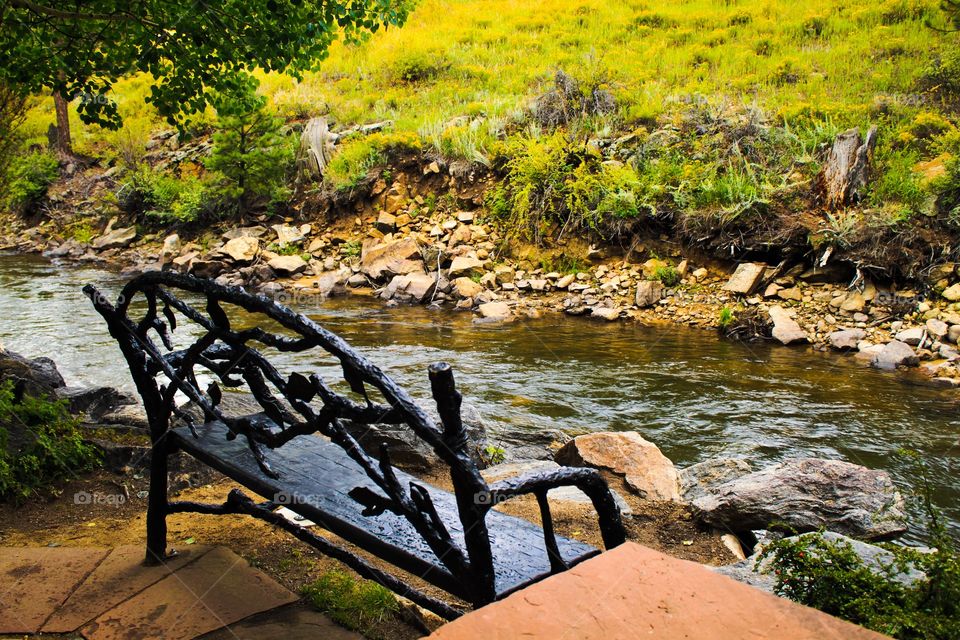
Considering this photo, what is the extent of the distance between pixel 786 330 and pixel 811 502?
5.52m

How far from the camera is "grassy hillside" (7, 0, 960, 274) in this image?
10680 millimetres

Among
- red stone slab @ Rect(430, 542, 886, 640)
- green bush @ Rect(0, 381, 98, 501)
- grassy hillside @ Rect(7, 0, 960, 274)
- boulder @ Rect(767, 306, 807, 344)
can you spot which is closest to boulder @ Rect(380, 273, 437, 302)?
grassy hillside @ Rect(7, 0, 960, 274)

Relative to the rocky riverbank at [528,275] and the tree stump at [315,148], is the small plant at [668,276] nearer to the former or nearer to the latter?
the rocky riverbank at [528,275]

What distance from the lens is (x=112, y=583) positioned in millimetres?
2299

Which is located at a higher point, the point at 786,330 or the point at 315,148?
the point at 315,148

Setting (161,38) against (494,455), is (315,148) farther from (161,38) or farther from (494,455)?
(494,455)

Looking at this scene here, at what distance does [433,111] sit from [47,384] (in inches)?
550

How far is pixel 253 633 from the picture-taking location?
2025mm

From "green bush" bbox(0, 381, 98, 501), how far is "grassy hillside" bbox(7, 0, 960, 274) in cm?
527

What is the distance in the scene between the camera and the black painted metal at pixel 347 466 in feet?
4.64

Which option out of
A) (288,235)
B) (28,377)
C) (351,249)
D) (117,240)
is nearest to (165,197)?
(117,240)

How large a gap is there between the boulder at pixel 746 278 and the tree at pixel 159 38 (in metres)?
6.99

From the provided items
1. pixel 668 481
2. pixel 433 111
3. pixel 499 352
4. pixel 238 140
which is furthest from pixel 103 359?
pixel 433 111

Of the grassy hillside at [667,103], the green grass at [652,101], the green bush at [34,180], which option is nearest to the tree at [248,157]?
the green grass at [652,101]
